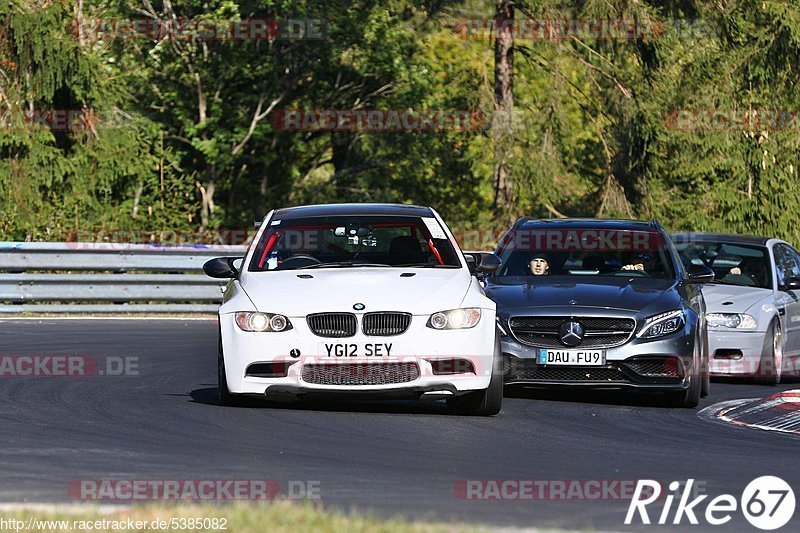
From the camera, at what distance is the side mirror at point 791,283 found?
1620 cm

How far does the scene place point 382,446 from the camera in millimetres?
9453

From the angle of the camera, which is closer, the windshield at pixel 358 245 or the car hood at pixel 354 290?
the car hood at pixel 354 290

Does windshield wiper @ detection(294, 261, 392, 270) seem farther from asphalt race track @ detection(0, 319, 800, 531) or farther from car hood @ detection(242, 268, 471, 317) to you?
asphalt race track @ detection(0, 319, 800, 531)

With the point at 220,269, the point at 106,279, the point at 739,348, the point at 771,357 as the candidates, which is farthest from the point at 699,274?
the point at 106,279

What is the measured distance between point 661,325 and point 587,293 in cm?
73

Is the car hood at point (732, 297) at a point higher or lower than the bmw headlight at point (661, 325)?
lower

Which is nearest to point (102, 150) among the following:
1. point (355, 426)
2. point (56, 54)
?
point (56, 54)

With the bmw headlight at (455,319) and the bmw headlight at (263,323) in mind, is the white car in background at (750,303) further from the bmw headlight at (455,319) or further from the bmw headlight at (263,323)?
the bmw headlight at (263,323)

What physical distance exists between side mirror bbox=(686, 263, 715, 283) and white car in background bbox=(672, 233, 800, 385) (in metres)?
0.99

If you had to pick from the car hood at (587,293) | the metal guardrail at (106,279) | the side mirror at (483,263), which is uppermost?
the side mirror at (483,263)

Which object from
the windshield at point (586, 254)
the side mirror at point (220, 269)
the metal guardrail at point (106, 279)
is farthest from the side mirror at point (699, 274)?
the metal guardrail at point (106, 279)

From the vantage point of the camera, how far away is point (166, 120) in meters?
34.7

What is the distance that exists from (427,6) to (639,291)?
2239cm

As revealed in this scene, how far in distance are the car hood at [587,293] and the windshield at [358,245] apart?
3.04 ft
